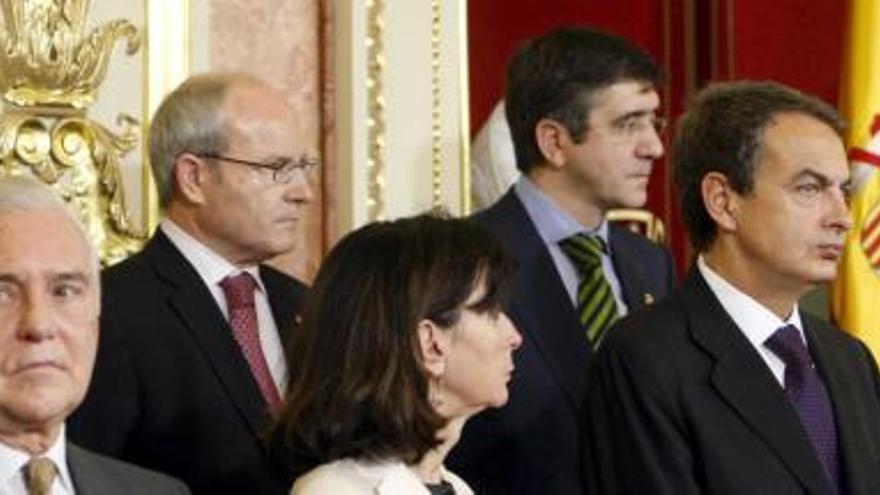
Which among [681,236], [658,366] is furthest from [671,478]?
[681,236]

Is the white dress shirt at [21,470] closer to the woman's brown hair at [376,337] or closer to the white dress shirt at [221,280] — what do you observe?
the woman's brown hair at [376,337]

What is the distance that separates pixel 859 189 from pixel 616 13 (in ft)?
3.05

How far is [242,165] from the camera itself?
3637 mm

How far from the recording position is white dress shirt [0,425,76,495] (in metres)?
2.66

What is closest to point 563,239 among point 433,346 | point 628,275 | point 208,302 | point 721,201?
point 628,275

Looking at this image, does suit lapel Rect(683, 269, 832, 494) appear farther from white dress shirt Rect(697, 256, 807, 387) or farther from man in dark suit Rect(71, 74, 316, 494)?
man in dark suit Rect(71, 74, 316, 494)

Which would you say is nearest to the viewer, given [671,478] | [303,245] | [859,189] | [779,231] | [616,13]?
[671,478]

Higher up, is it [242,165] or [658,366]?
Answer: [242,165]

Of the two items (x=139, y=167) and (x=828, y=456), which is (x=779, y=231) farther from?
(x=139, y=167)

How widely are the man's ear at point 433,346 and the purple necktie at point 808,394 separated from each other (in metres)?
0.69

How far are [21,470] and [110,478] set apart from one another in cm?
15

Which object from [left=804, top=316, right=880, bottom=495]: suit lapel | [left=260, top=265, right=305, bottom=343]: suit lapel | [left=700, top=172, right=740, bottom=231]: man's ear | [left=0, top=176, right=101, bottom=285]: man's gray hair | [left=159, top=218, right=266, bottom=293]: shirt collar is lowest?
[left=804, top=316, right=880, bottom=495]: suit lapel

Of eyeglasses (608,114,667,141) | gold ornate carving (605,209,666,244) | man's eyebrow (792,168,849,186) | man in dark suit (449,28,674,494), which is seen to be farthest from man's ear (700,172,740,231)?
gold ornate carving (605,209,666,244)

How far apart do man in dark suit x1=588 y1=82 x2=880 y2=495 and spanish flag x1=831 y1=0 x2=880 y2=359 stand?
175cm
